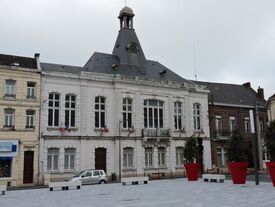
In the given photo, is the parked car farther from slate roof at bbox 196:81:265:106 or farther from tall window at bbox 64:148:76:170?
slate roof at bbox 196:81:265:106

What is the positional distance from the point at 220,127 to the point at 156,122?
9.77 m

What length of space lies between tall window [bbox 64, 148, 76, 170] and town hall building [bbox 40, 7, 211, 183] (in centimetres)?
9

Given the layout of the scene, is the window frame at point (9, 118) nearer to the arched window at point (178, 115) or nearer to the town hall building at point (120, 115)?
the town hall building at point (120, 115)

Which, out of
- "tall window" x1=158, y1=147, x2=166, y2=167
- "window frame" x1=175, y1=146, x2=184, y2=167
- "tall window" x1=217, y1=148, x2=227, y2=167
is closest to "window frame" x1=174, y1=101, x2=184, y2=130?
"window frame" x1=175, y1=146, x2=184, y2=167

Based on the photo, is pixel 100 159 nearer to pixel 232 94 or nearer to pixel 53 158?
pixel 53 158

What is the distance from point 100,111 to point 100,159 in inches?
191

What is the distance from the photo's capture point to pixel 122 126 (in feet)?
124

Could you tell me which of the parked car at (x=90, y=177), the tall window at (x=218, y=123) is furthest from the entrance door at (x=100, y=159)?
the tall window at (x=218, y=123)

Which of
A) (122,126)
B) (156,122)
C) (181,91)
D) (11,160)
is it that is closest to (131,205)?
(11,160)

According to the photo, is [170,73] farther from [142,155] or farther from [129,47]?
[142,155]

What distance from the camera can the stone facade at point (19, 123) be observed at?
31.7 m

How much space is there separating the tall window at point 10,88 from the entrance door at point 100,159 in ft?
32.0

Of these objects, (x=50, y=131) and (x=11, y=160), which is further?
(x=50, y=131)

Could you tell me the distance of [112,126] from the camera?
122 ft
